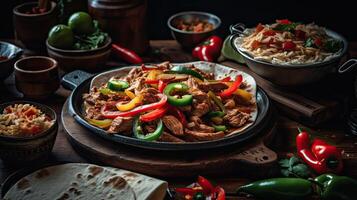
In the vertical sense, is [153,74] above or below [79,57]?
above

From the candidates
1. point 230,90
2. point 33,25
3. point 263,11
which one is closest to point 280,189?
point 230,90

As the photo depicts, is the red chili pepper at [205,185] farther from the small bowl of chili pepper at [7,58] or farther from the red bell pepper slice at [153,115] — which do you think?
the small bowl of chili pepper at [7,58]

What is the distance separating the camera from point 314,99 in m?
4.50

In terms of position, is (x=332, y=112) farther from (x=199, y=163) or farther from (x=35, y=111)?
(x=35, y=111)

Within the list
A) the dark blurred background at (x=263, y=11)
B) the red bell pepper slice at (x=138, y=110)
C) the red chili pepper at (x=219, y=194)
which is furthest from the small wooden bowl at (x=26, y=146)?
the dark blurred background at (x=263, y=11)

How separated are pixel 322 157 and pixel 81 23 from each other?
2.59 metres

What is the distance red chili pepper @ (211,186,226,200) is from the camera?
3469 millimetres

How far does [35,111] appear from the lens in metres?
3.88

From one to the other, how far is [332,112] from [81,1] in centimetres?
276

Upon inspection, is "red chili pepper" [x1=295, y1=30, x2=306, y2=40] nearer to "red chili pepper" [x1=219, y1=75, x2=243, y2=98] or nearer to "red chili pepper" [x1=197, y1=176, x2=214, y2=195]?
"red chili pepper" [x1=219, y1=75, x2=243, y2=98]

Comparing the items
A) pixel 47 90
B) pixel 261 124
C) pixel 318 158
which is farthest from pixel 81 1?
pixel 318 158

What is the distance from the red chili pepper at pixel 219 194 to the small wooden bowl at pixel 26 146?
113cm

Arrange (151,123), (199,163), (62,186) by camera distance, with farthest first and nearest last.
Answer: (151,123) → (199,163) → (62,186)

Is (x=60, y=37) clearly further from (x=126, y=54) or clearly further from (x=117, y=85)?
(x=117, y=85)
